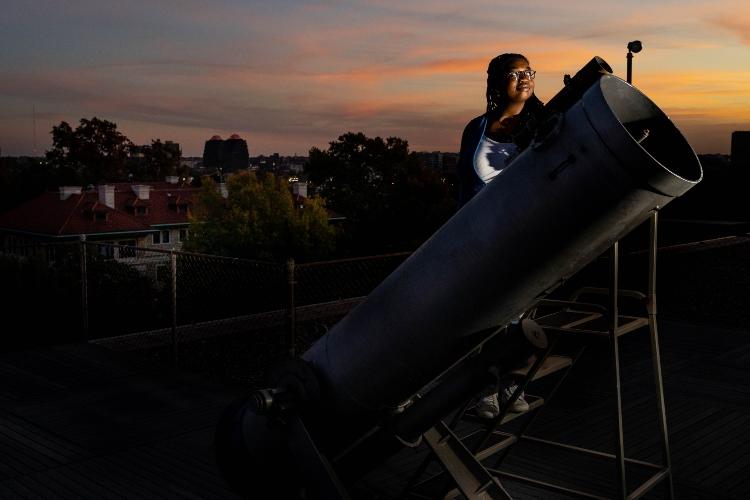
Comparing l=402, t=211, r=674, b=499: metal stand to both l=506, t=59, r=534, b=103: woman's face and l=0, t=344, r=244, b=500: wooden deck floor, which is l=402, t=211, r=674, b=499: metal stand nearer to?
l=506, t=59, r=534, b=103: woman's face

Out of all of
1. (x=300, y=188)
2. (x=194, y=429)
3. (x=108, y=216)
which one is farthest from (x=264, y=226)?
(x=194, y=429)

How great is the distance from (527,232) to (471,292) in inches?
13.1

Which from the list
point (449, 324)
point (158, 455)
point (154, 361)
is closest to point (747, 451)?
point (449, 324)

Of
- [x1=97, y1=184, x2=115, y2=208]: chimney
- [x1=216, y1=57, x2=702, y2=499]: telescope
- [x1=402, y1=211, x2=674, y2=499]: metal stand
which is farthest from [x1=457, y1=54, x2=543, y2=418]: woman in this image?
[x1=97, y1=184, x2=115, y2=208]: chimney

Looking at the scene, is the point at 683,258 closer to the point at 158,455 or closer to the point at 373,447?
the point at 158,455

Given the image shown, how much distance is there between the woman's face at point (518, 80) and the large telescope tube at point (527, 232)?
1.37 m

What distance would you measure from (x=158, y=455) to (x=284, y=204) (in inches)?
2488

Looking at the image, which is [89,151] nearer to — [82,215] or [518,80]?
[82,215]

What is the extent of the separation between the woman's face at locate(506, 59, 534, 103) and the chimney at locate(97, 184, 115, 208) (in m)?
73.4

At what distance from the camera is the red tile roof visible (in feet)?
230

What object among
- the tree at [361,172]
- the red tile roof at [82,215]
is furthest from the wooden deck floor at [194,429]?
the red tile roof at [82,215]

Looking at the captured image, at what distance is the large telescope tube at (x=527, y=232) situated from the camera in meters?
2.75

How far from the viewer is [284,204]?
226ft

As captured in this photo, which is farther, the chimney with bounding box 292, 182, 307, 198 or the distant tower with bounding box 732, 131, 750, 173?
the chimney with bounding box 292, 182, 307, 198
